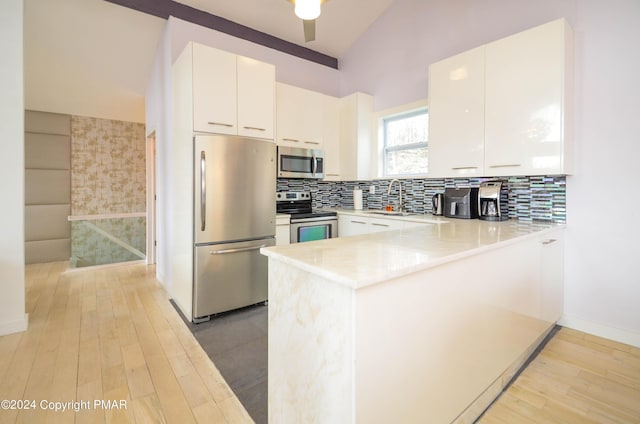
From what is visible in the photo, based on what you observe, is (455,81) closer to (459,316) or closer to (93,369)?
(459,316)

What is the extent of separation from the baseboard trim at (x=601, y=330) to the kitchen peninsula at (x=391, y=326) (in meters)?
1.15

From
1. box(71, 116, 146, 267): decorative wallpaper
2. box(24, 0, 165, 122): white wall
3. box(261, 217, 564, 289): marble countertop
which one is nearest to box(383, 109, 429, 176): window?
box(261, 217, 564, 289): marble countertop

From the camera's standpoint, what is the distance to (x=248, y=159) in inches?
110

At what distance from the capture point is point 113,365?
6.38ft

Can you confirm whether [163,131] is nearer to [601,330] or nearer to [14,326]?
[14,326]

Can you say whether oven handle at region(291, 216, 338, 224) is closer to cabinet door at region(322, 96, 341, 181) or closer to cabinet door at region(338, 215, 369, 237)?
cabinet door at region(338, 215, 369, 237)

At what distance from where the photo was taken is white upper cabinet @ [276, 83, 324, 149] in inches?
138

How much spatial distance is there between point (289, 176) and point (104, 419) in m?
2.63

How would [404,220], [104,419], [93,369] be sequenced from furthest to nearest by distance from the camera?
[404,220], [93,369], [104,419]

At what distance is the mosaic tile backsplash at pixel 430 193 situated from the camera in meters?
2.50

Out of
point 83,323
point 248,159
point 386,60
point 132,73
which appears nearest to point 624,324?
point 248,159

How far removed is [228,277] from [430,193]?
2.37m

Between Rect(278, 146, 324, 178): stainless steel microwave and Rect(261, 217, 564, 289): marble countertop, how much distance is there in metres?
2.01

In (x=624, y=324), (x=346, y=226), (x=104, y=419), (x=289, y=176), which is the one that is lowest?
(x=104, y=419)
